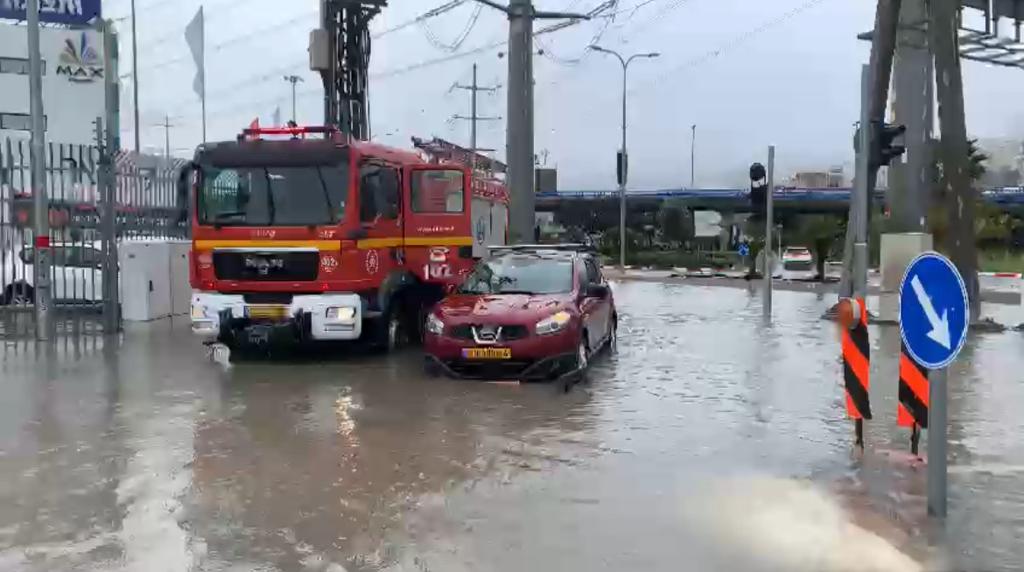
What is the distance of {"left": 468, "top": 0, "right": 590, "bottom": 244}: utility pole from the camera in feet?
85.6

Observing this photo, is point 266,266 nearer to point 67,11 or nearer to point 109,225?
point 109,225

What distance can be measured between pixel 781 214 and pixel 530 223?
7437cm

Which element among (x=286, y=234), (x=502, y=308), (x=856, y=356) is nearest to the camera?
(x=856, y=356)

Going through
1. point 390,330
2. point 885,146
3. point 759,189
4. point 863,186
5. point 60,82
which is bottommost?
point 390,330

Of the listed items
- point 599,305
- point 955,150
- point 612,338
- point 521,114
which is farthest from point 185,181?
point 521,114

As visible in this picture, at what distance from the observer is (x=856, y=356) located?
848 cm

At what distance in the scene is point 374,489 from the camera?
753 centimetres

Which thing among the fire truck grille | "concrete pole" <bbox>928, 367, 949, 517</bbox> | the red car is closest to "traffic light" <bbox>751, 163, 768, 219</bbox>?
the red car

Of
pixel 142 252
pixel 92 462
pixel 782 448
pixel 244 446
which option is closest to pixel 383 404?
pixel 244 446

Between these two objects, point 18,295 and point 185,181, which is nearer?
point 185,181

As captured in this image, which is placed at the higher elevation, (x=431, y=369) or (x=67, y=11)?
(x=67, y=11)

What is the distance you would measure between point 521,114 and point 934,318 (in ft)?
68.4

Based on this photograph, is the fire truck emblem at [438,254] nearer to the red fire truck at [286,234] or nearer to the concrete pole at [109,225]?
the red fire truck at [286,234]

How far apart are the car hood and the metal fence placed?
714 cm
